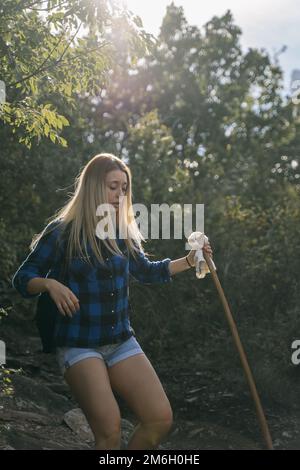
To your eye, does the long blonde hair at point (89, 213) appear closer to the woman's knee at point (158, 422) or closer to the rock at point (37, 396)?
the woman's knee at point (158, 422)

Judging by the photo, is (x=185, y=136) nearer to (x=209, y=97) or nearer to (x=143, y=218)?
(x=209, y=97)

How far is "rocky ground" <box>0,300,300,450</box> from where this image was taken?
7.68m

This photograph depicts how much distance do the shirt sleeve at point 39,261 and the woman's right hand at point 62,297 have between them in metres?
0.19

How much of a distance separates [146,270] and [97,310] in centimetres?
59

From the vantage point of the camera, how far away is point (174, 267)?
504 cm

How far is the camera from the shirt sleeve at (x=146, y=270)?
16.1ft

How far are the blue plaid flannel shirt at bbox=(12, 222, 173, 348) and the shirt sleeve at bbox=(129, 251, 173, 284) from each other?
32cm

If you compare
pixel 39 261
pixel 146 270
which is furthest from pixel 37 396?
pixel 39 261

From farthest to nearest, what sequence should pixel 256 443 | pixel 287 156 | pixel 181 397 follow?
pixel 287 156 → pixel 181 397 → pixel 256 443

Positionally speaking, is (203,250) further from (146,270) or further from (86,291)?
(86,291)

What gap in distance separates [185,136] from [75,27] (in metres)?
24.4

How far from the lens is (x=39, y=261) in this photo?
445 cm

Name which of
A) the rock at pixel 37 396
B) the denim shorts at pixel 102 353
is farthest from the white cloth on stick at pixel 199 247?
the rock at pixel 37 396

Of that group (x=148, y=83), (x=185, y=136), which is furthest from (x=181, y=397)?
(x=148, y=83)
